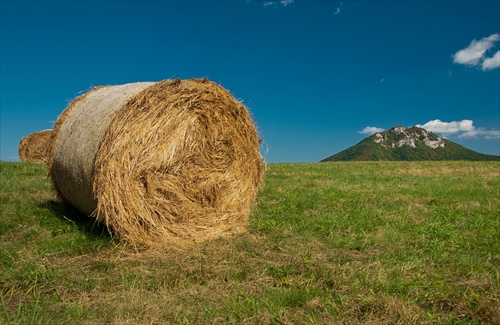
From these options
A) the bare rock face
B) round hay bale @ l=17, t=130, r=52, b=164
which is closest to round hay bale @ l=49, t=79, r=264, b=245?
round hay bale @ l=17, t=130, r=52, b=164

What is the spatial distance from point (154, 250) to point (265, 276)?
197 centimetres

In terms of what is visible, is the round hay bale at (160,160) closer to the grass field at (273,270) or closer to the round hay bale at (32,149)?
the grass field at (273,270)

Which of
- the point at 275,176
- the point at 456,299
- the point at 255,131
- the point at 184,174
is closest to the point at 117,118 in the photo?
the point at 184,174

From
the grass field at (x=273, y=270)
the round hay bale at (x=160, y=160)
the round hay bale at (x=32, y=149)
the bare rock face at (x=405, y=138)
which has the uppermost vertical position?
the bare rock face at (x=405, y=138)

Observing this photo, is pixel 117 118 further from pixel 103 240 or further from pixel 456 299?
pixel 456 299

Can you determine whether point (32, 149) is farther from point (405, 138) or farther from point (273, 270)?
point (405, 138)

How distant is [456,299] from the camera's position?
3.85 meters

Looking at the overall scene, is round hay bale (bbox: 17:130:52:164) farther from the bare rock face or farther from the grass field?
the bare rock face

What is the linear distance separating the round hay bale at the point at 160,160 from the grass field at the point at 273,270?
1.66 feet

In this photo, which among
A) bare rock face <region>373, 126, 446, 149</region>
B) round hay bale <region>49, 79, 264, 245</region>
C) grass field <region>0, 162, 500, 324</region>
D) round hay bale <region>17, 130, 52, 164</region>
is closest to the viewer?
grass field <region>0, 162, 500, 324</region>

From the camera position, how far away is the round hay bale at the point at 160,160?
5875 millimetres

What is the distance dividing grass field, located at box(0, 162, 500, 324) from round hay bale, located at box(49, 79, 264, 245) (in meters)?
0.51

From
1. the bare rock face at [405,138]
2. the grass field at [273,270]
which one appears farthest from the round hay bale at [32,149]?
the bare rock face at [405,138]

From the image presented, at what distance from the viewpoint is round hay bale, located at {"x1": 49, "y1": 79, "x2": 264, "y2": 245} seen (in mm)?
5875
